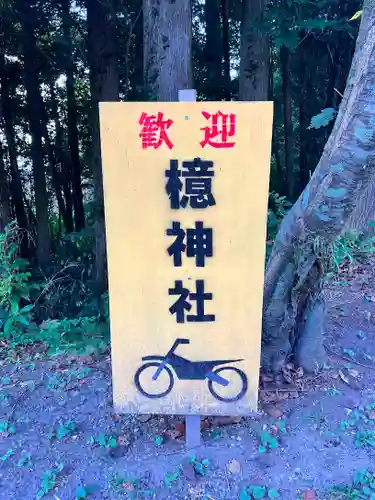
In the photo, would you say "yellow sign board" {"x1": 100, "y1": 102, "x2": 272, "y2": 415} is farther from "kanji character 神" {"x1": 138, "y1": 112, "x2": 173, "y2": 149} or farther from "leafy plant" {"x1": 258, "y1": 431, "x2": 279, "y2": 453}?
"leafy plant" {"x1": 258, "y1": 431, "x2": 279, "y2": 453}

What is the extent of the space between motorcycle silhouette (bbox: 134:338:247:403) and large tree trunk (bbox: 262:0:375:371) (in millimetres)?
650

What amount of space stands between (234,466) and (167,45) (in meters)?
3.46

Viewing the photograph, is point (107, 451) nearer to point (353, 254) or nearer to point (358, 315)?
point (358, 315)

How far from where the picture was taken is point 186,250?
88.9 inches

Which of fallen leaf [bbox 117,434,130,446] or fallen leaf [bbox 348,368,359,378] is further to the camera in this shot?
fallen leaf [bbox 348,368,359,378]

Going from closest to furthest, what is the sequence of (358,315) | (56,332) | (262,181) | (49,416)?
1. (262,181)
2. (49,416)
3. (358,315)
4. (56,332)

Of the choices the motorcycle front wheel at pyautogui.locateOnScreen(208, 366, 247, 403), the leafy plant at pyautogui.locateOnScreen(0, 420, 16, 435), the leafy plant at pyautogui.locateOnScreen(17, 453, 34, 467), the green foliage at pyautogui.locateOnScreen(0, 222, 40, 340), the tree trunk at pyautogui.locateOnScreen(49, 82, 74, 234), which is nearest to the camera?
the motorcycle front wheel at pyautogui.locateOnScreen(208, 366, 247, 403)

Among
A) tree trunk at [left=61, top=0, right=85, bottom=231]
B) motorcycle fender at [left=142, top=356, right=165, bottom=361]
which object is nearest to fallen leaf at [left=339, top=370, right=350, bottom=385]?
motorcycle fender at [left=142, top=356, right=165, bottom=361]

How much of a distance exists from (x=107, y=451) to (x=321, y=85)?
1220cm

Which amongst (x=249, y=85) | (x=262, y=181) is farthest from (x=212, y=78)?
(x=262, y=181)

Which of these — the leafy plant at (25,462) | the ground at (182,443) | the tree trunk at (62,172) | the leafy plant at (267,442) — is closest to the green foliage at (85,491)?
the ground at (182,443)

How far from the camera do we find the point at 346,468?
248 cm

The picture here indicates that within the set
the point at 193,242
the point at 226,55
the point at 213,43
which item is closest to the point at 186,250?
the point at 193,242

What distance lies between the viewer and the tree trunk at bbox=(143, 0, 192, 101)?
4.11 metres
